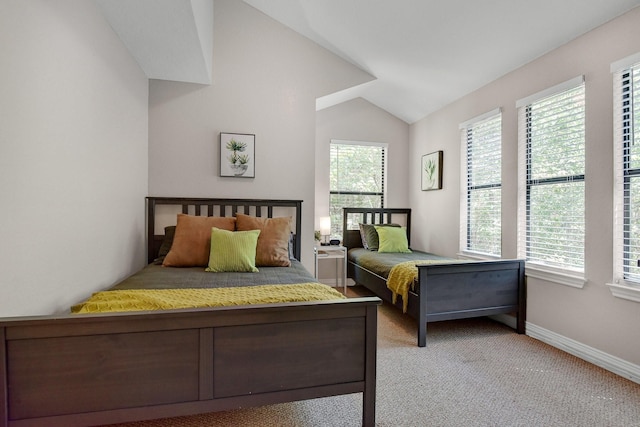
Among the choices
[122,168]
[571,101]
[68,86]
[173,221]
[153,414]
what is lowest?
[153,414]

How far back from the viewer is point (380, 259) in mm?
3650

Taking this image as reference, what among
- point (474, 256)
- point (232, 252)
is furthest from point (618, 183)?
point (232, 252)

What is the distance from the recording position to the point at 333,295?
6.15ft

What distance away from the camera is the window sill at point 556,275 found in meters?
2.46

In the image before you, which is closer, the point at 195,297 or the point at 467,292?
Result: the point at 195,297

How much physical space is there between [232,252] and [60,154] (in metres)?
1.25

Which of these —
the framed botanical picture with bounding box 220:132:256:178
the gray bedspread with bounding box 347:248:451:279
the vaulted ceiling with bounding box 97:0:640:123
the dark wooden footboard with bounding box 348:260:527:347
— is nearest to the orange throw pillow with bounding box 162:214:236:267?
the framed botanical picture with bounding box 220:132:256:178

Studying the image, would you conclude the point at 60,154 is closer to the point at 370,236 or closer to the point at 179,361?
the point at 179,361

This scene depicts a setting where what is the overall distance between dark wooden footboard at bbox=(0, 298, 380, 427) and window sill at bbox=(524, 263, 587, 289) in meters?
1.96

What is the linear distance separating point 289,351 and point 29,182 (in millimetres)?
1417

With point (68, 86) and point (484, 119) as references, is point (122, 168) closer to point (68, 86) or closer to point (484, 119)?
point (68, 86)

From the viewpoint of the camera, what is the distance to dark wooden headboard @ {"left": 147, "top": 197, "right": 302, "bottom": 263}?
318 cm

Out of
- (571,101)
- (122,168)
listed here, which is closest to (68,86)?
(122,168)

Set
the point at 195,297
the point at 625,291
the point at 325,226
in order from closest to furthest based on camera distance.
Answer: the point at 195,297 → the point at 625,291 → the point at 325,226
